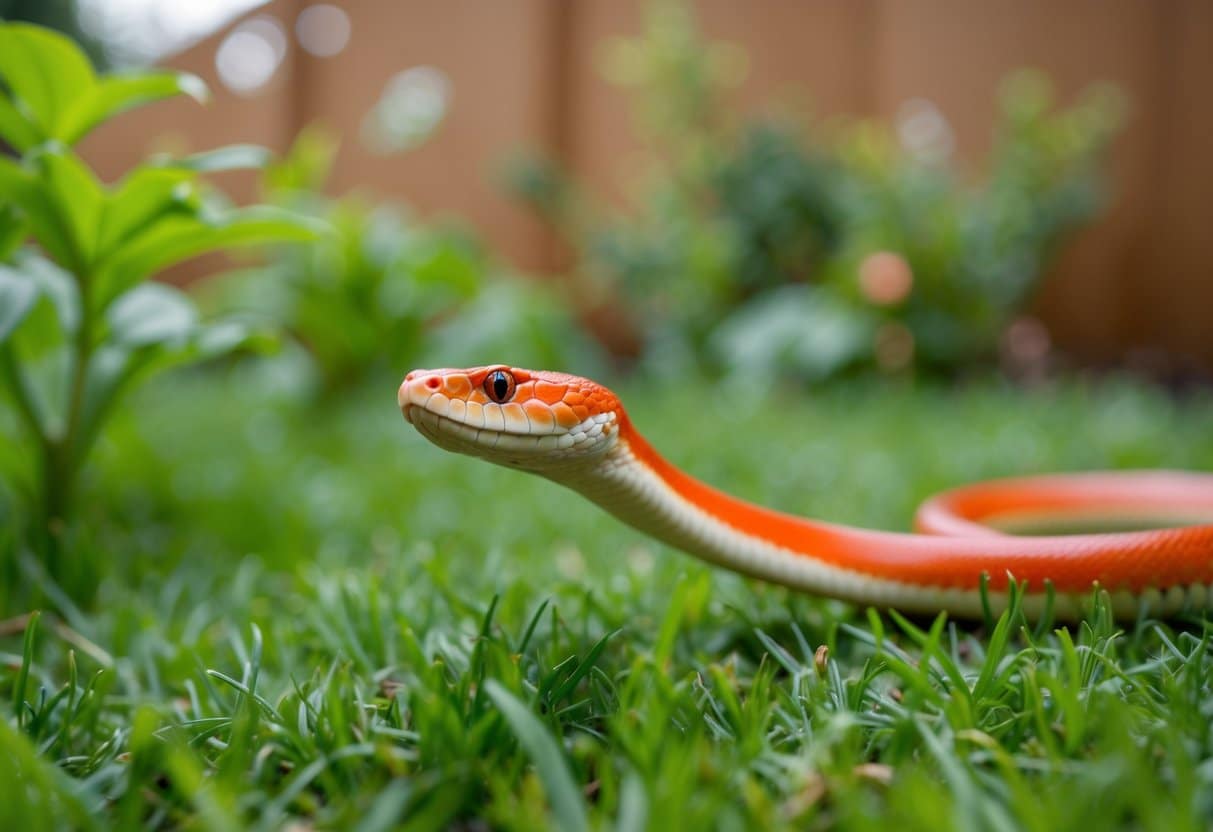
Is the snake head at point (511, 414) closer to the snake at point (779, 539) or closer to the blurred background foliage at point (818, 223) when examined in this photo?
the snake at point (779, 539)

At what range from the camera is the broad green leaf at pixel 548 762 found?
2.61ft

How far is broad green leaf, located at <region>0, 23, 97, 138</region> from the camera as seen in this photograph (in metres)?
1.64

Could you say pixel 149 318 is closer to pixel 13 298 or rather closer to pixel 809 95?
pixel 13 298

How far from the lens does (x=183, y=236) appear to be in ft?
6.13

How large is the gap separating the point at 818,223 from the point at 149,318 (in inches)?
191

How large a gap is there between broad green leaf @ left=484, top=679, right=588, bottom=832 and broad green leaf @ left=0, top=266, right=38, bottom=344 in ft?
3.47

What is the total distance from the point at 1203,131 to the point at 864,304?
290cm

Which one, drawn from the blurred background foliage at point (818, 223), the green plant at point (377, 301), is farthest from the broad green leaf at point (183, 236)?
the blurred background foliage at point (818, 223)

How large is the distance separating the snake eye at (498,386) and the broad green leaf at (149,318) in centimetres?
98

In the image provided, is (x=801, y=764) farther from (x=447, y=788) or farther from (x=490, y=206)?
(x=490, y=206)

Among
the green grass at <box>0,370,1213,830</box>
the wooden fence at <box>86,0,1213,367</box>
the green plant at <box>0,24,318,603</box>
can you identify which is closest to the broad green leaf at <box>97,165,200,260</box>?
the green plant at <box>0,24,318,603</box>

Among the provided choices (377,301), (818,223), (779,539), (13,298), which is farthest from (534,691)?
(818,223)

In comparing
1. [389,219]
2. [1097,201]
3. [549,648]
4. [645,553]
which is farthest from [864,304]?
[549,648]

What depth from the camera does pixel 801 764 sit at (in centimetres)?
88
